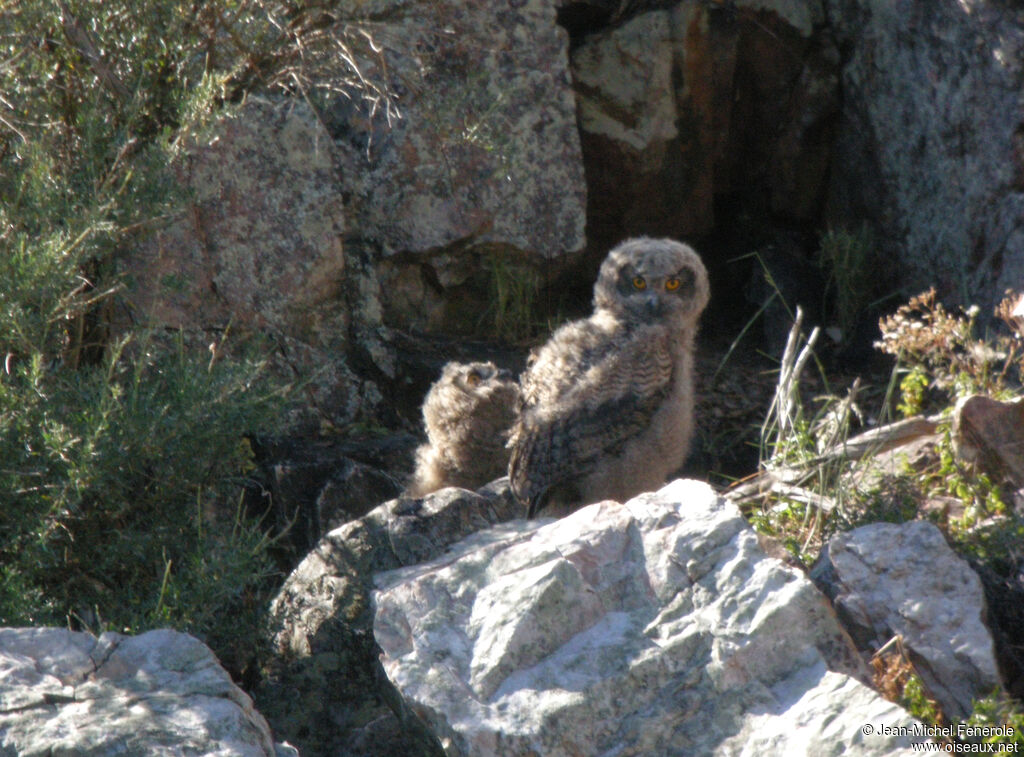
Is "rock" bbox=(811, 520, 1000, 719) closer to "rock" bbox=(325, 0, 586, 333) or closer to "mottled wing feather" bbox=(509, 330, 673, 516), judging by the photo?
"mottled wing feather" bbox=(509, 330, 673, 516)

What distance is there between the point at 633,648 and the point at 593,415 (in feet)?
6.13

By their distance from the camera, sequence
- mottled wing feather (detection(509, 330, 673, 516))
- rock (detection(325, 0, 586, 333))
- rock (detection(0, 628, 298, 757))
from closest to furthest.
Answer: rock (detection(0, 628, 298, 757)) < mottled wing feather (detection(509, 330, 673, 516)) < rock (detection(325, 0, 586, 333))

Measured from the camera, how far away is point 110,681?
2.89m

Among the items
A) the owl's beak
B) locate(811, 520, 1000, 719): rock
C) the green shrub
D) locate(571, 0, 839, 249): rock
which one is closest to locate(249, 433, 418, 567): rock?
the green shrub

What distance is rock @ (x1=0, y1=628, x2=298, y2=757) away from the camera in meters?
2.69

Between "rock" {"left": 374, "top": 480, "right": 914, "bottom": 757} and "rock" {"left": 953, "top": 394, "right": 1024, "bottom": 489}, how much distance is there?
5.43ft

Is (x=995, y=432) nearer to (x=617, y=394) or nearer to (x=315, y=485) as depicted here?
(x=617, y=394)

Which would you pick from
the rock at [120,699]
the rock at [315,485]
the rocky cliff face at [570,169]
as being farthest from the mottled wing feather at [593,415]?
the rock at [120,699]

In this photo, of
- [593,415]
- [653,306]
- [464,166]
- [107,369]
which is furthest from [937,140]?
[107,369]

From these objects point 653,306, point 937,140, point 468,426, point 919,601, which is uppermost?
point 937,140

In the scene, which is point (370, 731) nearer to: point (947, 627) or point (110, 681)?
point (110, 681)

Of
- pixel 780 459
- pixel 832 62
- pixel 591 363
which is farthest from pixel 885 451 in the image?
pixel 832 62

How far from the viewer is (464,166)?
6.52 m

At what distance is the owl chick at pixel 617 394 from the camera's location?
4789 millimetres
